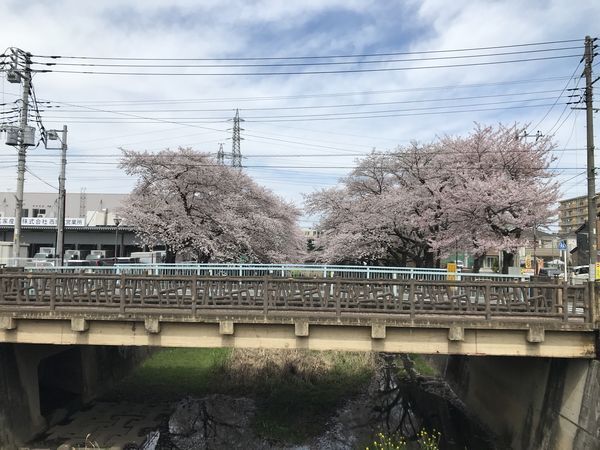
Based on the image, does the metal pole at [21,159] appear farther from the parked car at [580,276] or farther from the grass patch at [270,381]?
the parked car at [580,276]

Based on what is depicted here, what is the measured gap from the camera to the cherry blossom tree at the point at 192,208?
28.8m

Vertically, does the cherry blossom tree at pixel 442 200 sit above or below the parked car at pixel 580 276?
above

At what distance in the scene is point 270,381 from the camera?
57.9 feet

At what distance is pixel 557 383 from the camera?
1108cm

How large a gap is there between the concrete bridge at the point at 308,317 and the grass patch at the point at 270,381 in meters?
4.90

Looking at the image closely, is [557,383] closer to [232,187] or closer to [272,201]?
[232,187]

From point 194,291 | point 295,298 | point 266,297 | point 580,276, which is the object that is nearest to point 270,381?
point 295,298

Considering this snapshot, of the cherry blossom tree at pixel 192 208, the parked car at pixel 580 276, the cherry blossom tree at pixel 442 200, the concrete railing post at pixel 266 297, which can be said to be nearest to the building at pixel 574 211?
the parked car at pixel 580 276

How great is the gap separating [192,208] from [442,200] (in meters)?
15.5

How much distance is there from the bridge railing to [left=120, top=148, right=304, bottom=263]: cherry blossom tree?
55.7 feet

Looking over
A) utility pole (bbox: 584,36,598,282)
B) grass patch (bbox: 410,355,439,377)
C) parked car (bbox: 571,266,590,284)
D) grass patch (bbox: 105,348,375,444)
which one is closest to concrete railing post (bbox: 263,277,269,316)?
grass patch (bbox: 105,348,375,444)

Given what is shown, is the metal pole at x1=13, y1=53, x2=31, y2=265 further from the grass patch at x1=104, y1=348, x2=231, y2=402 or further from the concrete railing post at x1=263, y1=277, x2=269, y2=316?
the concrete railing post at x1=263, y1=277, x2=269, y2=316

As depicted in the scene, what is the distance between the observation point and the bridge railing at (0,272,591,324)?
424 inches

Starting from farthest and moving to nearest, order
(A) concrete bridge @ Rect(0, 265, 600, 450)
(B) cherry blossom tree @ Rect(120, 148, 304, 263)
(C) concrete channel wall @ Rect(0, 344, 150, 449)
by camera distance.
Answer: (B) cherry blossom tree @ Rect(120, 148, 304, 263)
(C) concrete channel wall @ Rect(0, 344, 150, 449)
(A) concrete bridge @ Rect(0, 265, 600, 450)
